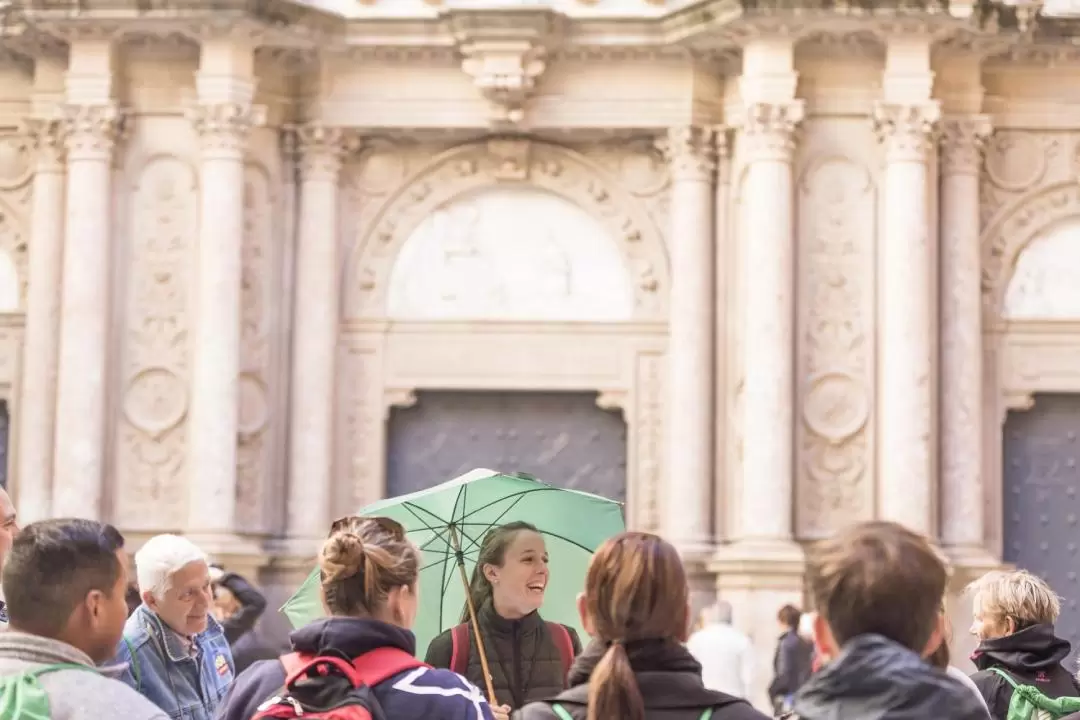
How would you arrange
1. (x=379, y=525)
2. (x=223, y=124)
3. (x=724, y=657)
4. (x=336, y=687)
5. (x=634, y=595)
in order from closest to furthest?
(x=634, y=595) → (x=336, y=687) → (x=379, y=525) → (x=724, y=657) → (x=223, y=124)

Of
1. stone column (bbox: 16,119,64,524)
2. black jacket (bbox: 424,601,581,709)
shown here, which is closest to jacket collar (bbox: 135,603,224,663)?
Result: black jacket (bbox: 424,601,581,709)

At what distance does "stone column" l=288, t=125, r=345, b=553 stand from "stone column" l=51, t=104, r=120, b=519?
175cm

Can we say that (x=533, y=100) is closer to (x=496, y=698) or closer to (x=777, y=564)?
(x=777, y=564)

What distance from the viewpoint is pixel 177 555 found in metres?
7.62

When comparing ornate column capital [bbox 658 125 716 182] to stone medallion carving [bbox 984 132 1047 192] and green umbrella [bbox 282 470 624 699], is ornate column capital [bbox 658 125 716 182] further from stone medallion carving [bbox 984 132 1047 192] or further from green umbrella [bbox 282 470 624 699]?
green umbrella [bbox 282 470 624 699]

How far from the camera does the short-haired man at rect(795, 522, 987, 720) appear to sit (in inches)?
173

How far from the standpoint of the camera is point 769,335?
1916cm

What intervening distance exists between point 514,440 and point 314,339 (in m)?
2.12

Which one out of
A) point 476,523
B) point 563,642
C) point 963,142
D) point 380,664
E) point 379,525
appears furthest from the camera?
point 963,142

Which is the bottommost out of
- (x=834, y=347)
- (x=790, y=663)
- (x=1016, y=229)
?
(x=790, y=663)

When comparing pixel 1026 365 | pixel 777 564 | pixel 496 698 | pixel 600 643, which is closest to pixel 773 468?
pixel 777 564

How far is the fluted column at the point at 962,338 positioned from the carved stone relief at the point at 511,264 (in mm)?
3038

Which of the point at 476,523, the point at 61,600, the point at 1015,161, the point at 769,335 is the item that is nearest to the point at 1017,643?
the point at 476,523

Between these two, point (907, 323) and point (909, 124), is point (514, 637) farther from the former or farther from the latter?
point (909, 124)
